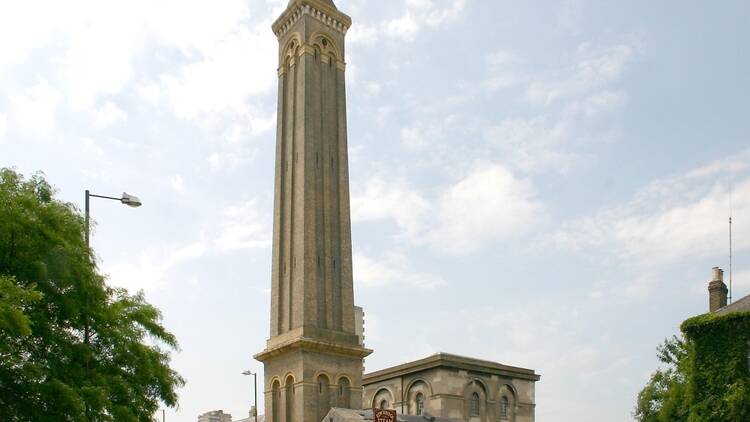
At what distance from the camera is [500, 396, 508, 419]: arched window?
5681cm

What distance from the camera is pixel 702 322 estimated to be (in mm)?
33781

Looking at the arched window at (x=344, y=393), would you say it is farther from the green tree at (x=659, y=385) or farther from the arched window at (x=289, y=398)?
the green tree at (x=659, y=385)

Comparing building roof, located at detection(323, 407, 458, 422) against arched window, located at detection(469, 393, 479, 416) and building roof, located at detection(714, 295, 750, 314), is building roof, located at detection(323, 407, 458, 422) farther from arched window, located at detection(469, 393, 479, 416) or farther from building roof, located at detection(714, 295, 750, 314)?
building roof, located at detection(714, 295, 750, 314)

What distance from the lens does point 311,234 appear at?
5150 centimetres

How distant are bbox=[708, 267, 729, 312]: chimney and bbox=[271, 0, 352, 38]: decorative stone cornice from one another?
3175 cm

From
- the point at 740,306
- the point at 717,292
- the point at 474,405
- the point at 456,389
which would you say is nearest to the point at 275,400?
the point at 456,389

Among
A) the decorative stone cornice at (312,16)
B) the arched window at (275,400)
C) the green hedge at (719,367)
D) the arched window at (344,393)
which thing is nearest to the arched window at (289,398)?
the arched window at (275,400)

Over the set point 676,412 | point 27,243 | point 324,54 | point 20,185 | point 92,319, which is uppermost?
→ point 324,54

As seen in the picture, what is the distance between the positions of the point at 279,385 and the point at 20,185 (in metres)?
27.9

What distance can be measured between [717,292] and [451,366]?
1879cm

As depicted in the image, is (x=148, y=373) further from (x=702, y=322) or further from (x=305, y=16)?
(x=305, y=16)

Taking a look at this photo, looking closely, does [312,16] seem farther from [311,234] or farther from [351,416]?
[351,416]

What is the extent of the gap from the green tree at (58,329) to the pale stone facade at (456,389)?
1144 inches

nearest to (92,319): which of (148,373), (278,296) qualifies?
(148,373)
